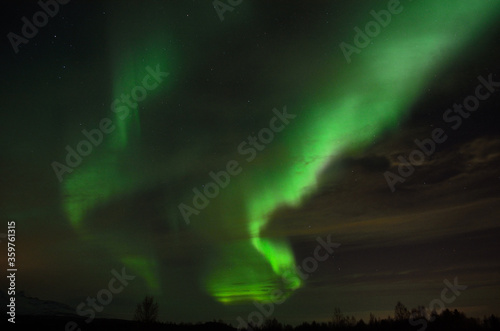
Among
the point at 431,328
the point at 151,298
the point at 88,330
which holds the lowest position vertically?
the point at 431,328

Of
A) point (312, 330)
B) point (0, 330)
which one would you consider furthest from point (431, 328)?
point (0, 330)

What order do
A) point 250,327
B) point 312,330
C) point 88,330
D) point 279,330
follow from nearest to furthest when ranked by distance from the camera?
point 88,330
point 312,330
point 279,330
point 250,327

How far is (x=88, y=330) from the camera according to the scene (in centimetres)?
8600

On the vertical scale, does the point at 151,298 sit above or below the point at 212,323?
above

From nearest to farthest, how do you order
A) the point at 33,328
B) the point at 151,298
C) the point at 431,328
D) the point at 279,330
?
the point at 431,328 → the point at 33,328 → the point at 279,330 → the point at 151,298

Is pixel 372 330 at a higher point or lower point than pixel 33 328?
lower

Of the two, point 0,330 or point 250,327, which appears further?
point 250,327

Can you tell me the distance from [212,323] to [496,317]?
7646 cm

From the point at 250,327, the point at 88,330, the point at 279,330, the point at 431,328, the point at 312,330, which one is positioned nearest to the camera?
the point at 431,328

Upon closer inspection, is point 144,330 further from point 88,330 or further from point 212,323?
point 212,323

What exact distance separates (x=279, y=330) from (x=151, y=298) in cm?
4523

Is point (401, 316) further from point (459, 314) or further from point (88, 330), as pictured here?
point (88, 330)

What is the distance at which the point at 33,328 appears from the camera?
78.0 m

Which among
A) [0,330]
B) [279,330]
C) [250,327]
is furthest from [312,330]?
[0,330]
